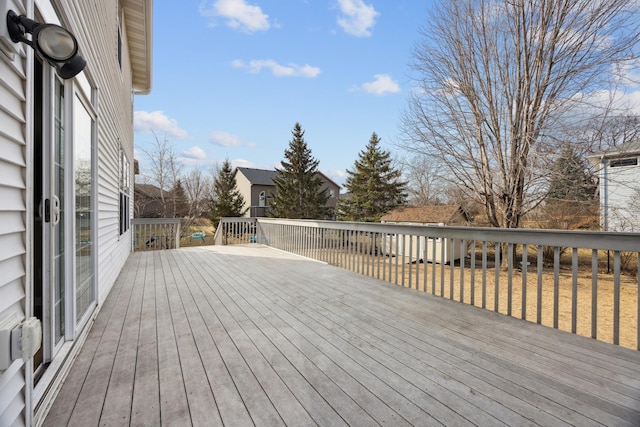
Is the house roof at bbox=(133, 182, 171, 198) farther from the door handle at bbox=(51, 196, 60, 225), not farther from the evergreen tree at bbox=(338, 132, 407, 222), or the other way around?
the door handle at bbox=(51, 196, 60, 225)

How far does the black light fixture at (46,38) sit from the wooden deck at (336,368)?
1.65 metres

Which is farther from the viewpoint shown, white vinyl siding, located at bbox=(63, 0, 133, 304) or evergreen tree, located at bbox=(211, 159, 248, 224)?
evergreen tree, located at bbox=(211, 159, 248, 224)

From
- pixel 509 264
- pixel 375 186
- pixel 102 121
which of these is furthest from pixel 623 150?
pixel 375 186

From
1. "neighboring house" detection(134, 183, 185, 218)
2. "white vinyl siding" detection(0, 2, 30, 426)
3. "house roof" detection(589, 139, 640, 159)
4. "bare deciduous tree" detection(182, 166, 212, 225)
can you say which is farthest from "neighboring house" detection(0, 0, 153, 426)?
"bare deciduous tree" detection(182, 166, 212, 225)

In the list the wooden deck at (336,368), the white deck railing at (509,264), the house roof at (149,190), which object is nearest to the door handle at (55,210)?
the wooden deck at (336,368)

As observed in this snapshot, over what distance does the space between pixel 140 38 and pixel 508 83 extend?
8.73 metres

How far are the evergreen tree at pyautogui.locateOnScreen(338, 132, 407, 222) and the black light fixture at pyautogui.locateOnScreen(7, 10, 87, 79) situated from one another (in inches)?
696

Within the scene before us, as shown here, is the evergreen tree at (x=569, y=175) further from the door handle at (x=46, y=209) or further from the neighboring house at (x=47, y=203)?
the door handle at (x=46, y=209)

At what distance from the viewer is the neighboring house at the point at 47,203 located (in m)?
1.18

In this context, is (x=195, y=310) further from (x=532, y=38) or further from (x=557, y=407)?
(x=532, y=38)

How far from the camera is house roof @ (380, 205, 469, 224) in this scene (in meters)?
11.9

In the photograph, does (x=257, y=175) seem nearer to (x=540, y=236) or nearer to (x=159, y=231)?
(x=159, y=231)

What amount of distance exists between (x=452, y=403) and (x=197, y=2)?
30.4 ft

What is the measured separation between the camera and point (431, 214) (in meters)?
12.7
